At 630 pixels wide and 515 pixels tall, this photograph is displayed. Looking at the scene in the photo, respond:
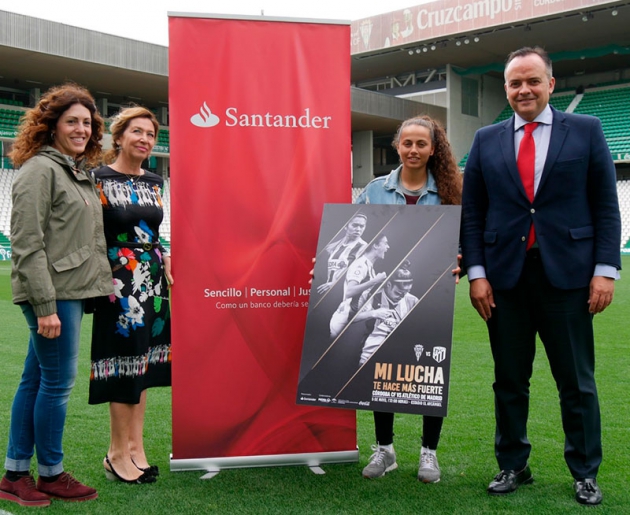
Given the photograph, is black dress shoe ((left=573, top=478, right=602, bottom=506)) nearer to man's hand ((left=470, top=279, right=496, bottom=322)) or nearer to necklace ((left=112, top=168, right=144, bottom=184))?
man's hand ((left=470, top=279, right=496, bottom=322))

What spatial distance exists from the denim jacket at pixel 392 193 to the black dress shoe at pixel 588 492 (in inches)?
48.9

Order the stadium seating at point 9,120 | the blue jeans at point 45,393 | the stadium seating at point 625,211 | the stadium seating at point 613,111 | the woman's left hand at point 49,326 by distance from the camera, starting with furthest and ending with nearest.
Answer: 1. the stadium seating at point 613,111
2. the stadium seating at point 625,211
3. the stadium seating at point 9,120
4. the blue jeans at point 45,393
5. the woman's left hand at point 49,326

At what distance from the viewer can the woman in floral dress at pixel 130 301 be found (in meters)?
2.66

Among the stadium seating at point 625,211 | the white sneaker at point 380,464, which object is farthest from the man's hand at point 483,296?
the stadium seating at point 625,211

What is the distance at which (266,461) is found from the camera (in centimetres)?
295

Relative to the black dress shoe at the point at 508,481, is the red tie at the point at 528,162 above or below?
above

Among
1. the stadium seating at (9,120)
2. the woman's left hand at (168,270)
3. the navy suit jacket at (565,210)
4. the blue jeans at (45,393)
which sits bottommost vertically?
the blue jeans at (45,393)

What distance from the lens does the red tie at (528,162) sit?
2.54 m

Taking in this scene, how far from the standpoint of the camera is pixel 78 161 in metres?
2.56

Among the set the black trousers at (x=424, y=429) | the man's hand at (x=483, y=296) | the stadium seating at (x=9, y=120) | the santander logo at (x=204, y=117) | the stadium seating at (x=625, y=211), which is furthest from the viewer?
the stadium seating at (x=625, y=211)

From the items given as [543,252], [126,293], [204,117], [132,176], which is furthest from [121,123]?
[543,252]

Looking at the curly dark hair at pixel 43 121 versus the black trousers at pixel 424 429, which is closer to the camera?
the curly dark hair at pixel 43 121

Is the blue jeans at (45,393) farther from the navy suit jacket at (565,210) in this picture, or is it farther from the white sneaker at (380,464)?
the navy suit jacket at (565,210)

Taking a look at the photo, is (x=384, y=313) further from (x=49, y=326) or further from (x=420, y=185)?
(x=49, y=326)
